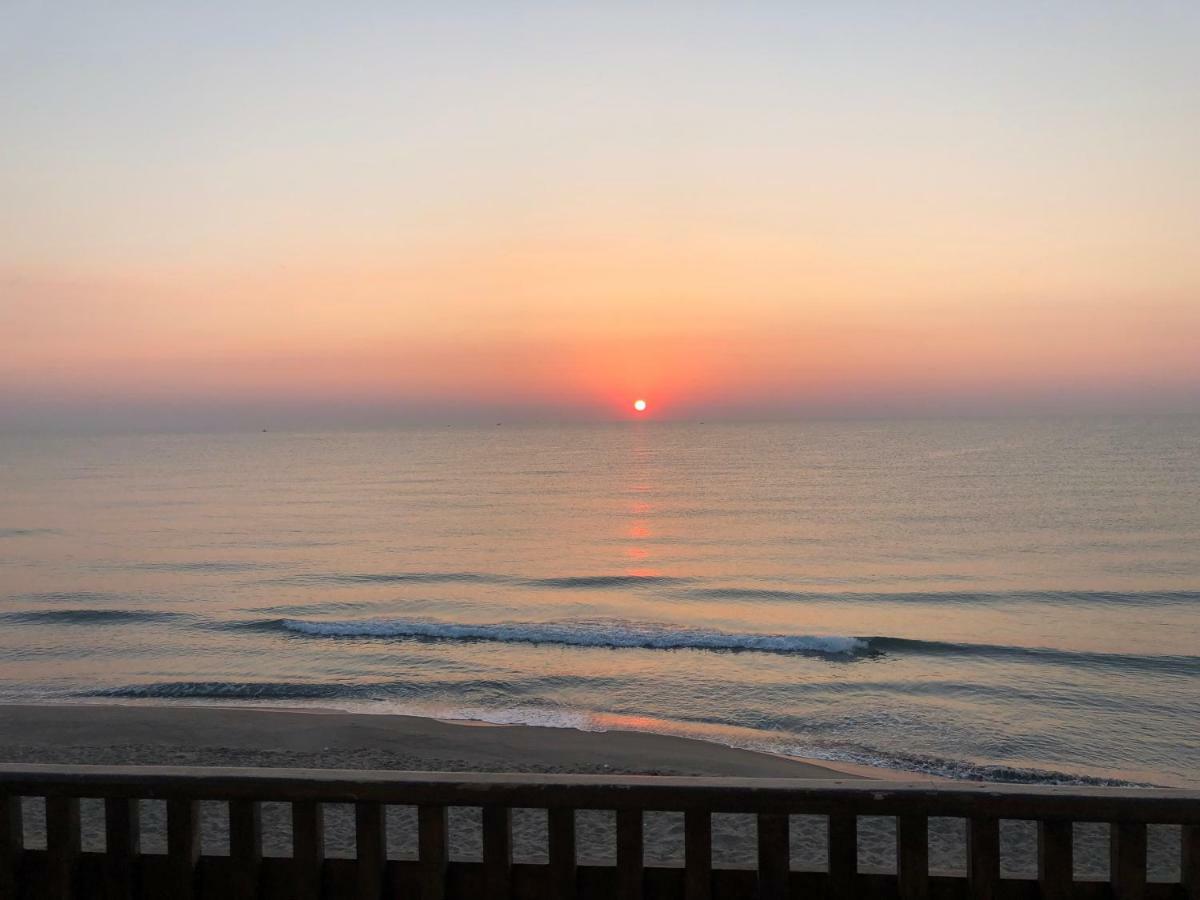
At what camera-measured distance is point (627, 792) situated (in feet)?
10.2

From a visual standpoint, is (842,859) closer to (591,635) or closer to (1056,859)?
(1056,859)

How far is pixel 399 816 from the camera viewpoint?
7773 millimetres

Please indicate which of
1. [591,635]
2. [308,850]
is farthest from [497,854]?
[591,635]

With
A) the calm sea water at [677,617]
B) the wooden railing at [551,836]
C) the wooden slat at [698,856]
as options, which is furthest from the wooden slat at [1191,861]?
the calm sea water at [677,617]

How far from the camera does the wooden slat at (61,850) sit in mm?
3357

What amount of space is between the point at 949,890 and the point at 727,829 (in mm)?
4456

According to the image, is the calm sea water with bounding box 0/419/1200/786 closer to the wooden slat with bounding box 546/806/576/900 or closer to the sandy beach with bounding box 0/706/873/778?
the sandy beach with bounding box 0/706/873/778

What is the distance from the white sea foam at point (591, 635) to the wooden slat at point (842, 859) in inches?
632

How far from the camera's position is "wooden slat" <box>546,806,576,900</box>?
126 inches

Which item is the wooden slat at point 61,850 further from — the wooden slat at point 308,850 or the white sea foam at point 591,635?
the white sea foam at point 591,635

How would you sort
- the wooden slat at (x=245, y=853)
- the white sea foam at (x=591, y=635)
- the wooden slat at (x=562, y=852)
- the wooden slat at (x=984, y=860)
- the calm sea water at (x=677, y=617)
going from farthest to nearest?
the white sea foam at (x=591, y=635)
the calm sea water at (x=677, y=617)
the wooden slat at (x=245, y=853)
the wooden slat at (x=562, y=852)
the wooden slat at (x=984, y=860)

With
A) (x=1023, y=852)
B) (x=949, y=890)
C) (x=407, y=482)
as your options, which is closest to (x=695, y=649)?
(x=1023, y=852)

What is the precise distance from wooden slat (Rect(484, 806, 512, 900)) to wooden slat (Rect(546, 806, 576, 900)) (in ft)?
0.46

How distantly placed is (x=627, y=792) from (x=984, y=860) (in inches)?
43.2
